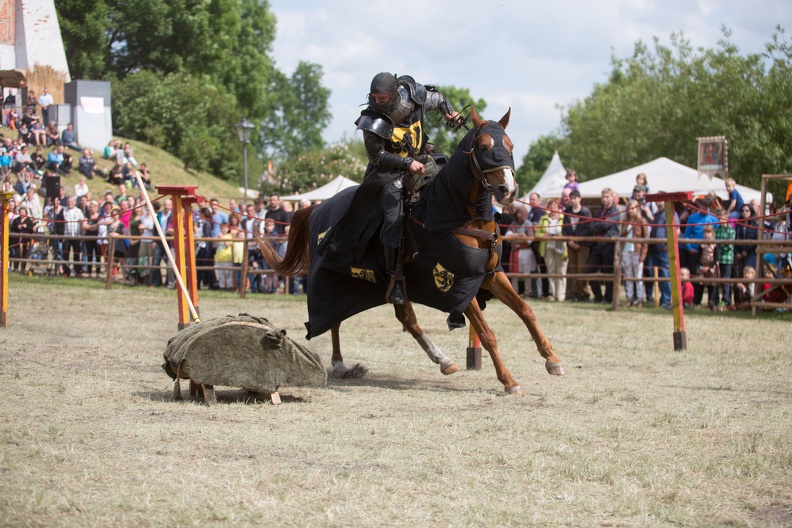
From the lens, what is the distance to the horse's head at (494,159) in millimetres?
6637

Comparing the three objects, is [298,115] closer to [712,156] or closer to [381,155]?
[712,156]

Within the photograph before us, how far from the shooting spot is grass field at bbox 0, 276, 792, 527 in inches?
168

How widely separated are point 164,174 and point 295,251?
26.2m

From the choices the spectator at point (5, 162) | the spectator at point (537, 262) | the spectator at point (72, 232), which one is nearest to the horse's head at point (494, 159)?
the spectator at point (537, 262)

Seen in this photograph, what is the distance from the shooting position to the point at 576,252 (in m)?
16.6

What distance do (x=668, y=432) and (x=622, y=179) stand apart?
15.1m

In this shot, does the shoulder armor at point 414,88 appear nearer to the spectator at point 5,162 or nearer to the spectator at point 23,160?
the spectator at point 5,162

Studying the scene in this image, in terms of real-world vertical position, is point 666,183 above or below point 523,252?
above

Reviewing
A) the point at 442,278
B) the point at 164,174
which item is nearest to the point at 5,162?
the point at 164,174

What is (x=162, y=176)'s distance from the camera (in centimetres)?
3397

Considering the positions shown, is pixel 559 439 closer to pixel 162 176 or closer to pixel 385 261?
pixel 385 261

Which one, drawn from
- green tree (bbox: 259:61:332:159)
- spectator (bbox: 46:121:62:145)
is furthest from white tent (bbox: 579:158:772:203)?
green tree (bbox: 259:61:332:159)

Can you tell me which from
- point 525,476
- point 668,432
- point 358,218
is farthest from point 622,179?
point 525,476

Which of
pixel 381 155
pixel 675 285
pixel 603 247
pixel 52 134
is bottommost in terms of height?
pixel 675 285
